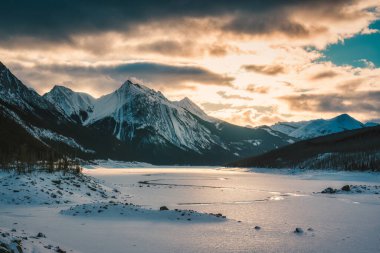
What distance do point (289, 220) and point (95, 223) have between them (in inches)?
615

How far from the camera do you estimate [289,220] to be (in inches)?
1245

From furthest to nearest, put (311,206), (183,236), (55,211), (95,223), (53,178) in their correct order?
(53,178), (311,206), (55,211), (95,223), (183,236)

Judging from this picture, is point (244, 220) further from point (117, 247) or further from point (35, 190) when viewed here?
point (35, 190)

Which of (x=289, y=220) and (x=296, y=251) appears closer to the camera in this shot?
(x=296, y=251)

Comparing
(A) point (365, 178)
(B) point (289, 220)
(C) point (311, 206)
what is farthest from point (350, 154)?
(B) point (289, 220)

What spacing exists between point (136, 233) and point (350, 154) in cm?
17046

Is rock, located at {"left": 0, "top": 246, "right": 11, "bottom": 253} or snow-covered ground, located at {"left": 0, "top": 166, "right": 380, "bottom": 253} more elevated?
rock, located at {"left": 0, "top": 246, "right": 11, "bottom": 253}

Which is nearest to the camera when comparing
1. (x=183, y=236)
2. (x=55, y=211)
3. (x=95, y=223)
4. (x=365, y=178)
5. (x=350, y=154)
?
(x=183, y=236)

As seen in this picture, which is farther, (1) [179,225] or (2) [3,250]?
(1) [179,225]

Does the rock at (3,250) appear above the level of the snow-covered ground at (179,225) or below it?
above

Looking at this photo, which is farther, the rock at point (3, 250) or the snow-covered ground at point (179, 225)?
the snow-covered ground at point (179, 225)

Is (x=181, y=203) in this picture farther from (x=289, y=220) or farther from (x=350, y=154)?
(x=350, y=154)

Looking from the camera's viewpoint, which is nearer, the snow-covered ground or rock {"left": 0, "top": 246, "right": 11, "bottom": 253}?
rock {"left": 0, "top": 246, "right": 11, "bottom": 253}

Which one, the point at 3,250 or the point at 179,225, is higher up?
the point at 3,250
